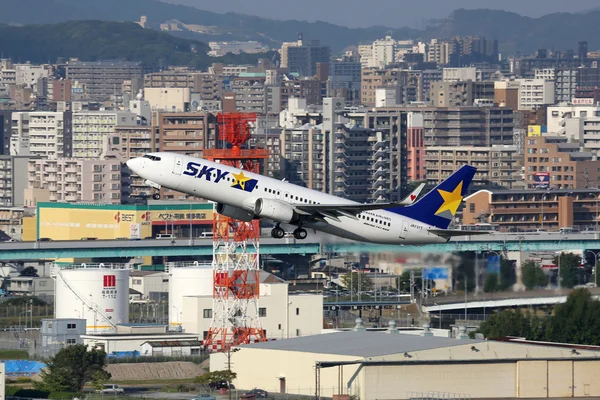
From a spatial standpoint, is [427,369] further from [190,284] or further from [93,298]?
[190,284]

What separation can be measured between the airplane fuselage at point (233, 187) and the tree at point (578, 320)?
28.3 meters

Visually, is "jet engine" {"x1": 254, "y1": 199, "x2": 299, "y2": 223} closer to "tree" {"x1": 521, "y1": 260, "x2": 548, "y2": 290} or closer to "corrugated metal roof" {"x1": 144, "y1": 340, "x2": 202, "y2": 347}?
→ "tree" {"x1": 521, "y1": 260, "x2": 548, "y2": 290}

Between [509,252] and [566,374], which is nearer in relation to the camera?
[566,374]

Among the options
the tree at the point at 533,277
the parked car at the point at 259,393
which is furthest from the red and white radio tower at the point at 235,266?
the parked car at the point at 259,393

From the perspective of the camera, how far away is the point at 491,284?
111m

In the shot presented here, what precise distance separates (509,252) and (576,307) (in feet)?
200

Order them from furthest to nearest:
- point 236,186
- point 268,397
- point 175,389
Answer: point 175,389
point 268,397
point 236,186

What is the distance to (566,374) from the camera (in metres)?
94.8

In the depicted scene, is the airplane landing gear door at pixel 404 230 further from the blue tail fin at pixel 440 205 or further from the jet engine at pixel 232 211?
the jet engine at pixel 232 211

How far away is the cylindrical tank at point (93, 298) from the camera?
135m

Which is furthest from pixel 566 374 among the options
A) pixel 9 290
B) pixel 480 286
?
pixel 9 290

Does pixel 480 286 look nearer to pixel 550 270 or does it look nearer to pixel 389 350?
pixel 550 270

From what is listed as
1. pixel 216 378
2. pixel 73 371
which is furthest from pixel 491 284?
pixel 73 371

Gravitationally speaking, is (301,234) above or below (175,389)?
above
